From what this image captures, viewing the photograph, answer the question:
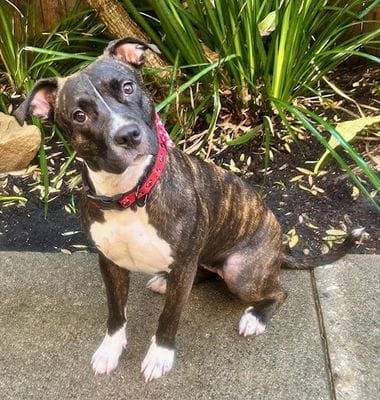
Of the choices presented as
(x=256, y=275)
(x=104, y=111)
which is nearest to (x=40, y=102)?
(x=104, y=111)

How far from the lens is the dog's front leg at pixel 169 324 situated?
300 centimetres

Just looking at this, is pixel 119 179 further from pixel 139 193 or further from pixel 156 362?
pixel 156 362

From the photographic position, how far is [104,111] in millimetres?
Answer: 2498

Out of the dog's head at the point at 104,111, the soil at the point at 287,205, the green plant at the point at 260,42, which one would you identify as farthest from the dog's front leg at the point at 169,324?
the green plant at the point at 260,42

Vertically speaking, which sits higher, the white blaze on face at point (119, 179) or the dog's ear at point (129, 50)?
the dog's ear at point (129, 50)

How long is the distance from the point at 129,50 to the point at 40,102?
0.42 metres

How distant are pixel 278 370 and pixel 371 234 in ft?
3.97

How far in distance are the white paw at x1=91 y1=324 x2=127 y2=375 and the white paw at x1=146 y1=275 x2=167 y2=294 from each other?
0.41 metres

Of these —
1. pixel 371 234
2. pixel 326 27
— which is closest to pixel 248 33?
pixel 326 27

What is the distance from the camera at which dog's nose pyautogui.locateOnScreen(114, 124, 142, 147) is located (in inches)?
95.8

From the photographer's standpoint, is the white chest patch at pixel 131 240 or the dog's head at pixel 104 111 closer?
the dog's head at pixel 104 111

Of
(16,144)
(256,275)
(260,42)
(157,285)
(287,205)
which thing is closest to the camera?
(256,275)

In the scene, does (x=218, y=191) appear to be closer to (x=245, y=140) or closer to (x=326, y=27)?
(x=245, y=140)

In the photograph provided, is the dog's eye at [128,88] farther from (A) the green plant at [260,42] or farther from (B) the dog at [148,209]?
(A) the green plant at [260,42]
